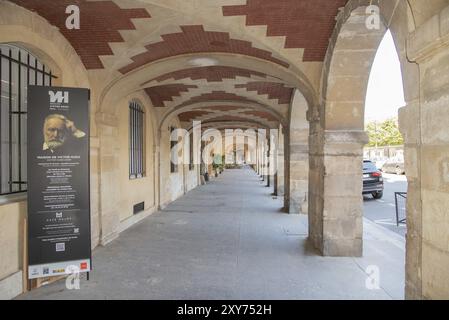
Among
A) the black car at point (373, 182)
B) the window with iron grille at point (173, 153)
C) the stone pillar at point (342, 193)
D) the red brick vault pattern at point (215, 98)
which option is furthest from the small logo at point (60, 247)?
the black car at point (373, 182)

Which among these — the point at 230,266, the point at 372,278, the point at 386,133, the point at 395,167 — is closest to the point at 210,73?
the point at 230,266

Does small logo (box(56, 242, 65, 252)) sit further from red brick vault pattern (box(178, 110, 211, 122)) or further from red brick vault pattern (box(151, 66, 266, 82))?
red brick vault pattern (box(178, 110, 211, 122))

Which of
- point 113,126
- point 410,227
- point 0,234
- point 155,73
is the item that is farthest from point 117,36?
point 410,227

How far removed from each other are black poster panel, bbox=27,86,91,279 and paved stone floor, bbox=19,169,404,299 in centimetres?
36

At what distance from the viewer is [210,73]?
6.72 m

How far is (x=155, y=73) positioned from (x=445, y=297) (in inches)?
195

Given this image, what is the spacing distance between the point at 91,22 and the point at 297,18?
2454 millimetres

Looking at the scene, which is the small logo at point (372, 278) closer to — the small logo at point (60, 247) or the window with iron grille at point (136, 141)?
the small logo at point (60, 247)

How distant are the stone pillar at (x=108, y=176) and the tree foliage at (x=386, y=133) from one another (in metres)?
37.1

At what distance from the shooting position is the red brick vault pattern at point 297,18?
144 inches

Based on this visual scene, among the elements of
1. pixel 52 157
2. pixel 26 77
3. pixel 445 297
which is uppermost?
pixel 26 77
